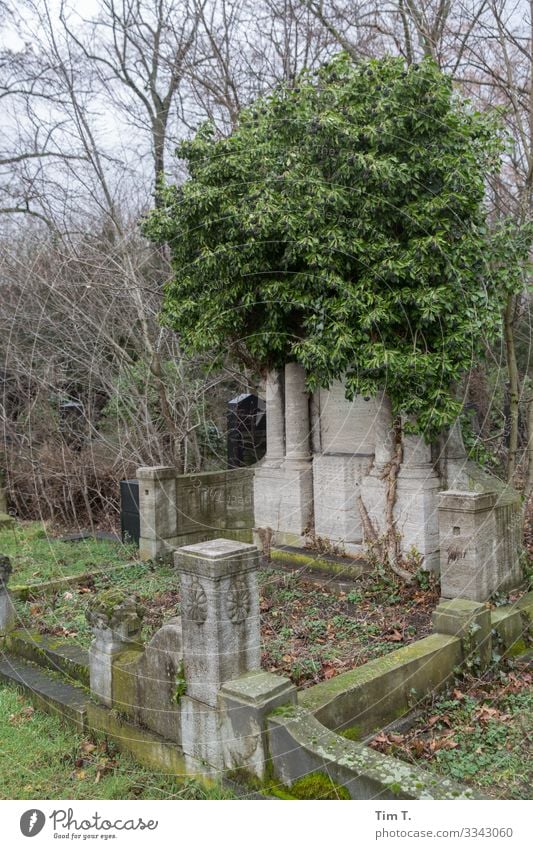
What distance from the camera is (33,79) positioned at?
656 inches

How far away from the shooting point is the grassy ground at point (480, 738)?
443 cm

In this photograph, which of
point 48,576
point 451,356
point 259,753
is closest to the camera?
point 259,753

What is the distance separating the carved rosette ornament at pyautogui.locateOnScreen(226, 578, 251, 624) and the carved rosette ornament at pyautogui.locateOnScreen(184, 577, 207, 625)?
16 cm

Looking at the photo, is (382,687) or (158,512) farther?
(158,512)

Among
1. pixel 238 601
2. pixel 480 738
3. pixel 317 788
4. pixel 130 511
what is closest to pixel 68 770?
pixel 238 601

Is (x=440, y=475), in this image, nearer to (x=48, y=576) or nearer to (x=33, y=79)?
(x=48, y=576)

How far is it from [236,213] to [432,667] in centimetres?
598

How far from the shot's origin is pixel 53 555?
1097 centimetres

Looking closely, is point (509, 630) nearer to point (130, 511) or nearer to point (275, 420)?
point (275, 420)

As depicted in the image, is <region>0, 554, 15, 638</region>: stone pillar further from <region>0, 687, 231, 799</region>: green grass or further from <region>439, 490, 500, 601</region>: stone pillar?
Result: <region>439, 490, 500, 601</region>: stone pillar

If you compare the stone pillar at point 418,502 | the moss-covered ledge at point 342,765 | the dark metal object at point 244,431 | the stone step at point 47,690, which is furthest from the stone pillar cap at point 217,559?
the dark metal object at point 244,431

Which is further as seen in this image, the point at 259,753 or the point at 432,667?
the point at 432,667
